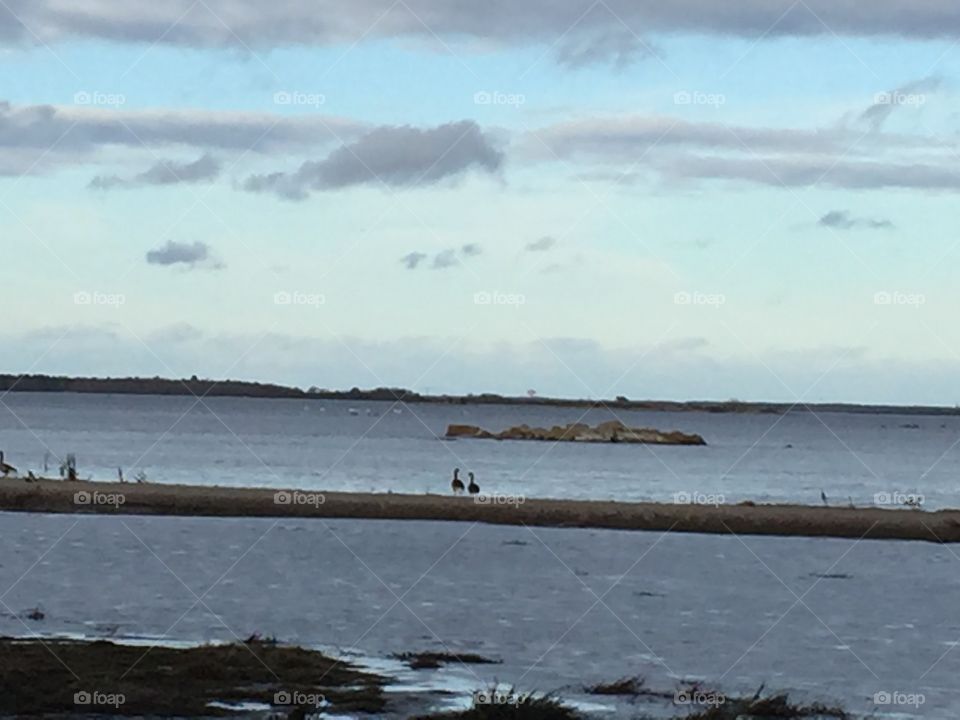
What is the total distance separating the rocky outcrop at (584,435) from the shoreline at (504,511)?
103m

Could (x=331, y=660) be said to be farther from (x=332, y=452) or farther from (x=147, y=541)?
(x=332, y=452)

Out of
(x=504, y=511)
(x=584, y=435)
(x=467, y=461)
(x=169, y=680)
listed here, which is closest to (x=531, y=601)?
(x=169, y=680)

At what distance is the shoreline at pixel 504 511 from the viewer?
43.2 meters

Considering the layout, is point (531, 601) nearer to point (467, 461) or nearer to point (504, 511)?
point (504, 511)

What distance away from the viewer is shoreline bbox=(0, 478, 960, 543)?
4316 cm

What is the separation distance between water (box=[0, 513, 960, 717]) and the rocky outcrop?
341 ft

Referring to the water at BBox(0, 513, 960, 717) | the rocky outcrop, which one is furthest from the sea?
the rocky outcrop

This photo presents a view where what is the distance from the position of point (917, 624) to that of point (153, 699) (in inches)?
591

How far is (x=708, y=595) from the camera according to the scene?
32.2 m

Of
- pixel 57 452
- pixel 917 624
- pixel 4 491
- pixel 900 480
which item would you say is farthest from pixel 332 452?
pixel 917 624

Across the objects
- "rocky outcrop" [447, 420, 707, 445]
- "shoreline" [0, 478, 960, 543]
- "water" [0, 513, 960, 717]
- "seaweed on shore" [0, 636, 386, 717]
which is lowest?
"seaweed on shore" [0, 636, 386, 717]

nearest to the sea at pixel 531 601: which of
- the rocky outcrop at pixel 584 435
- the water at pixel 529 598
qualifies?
the water at pixel 529 598

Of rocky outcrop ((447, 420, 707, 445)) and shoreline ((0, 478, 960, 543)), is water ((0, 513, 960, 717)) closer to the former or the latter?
shoreline ((0, 478, 960, 543))

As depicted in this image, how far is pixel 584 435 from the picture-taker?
155250 millimetres
